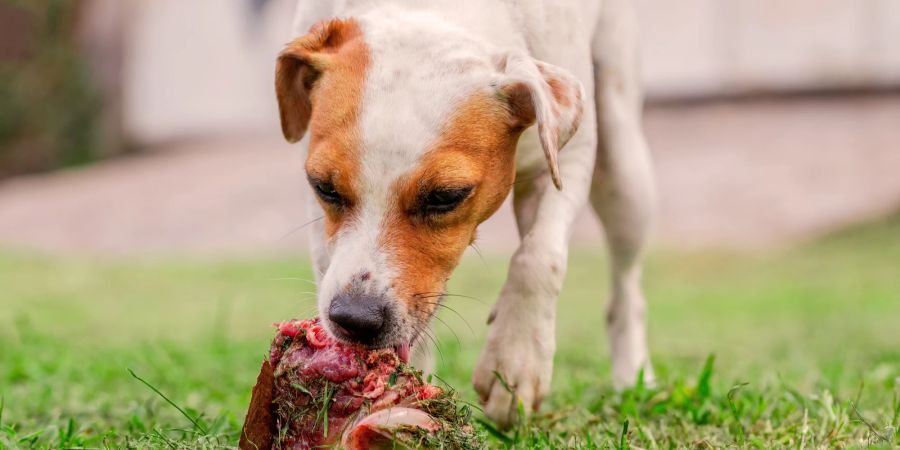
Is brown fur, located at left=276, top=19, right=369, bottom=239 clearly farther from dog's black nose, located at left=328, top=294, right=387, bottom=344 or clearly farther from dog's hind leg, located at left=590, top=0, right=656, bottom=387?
dog's hind leg, located at left=590, top=0, right=656, bottom=387

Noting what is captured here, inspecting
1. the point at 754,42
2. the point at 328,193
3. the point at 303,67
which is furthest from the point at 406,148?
the point at 754,42

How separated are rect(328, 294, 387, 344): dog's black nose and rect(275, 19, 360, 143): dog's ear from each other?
848 mm

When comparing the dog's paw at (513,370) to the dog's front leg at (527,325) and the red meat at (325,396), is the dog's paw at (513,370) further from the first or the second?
the red meat at (325,396)

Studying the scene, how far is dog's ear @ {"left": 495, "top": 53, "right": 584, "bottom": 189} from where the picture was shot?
10.7 feet

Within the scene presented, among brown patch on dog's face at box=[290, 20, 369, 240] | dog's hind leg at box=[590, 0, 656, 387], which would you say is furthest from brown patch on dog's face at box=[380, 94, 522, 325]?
dog's hind leg at box=[590, 0, 656, 387]

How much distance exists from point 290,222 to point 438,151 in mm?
12150

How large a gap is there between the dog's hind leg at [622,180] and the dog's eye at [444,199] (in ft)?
4.22

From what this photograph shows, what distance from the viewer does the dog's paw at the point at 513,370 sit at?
3365 mm

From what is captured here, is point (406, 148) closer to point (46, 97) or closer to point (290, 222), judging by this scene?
point (290, 222)

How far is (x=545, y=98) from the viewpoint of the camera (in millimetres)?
3293

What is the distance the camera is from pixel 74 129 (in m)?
22.5

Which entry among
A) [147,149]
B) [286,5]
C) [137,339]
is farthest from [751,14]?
[137,339]

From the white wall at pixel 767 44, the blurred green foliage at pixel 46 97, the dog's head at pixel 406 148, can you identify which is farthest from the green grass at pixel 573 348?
the blurred green foliage at pixel 46 97

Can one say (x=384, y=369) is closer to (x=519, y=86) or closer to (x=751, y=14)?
(x=519, y=86)
